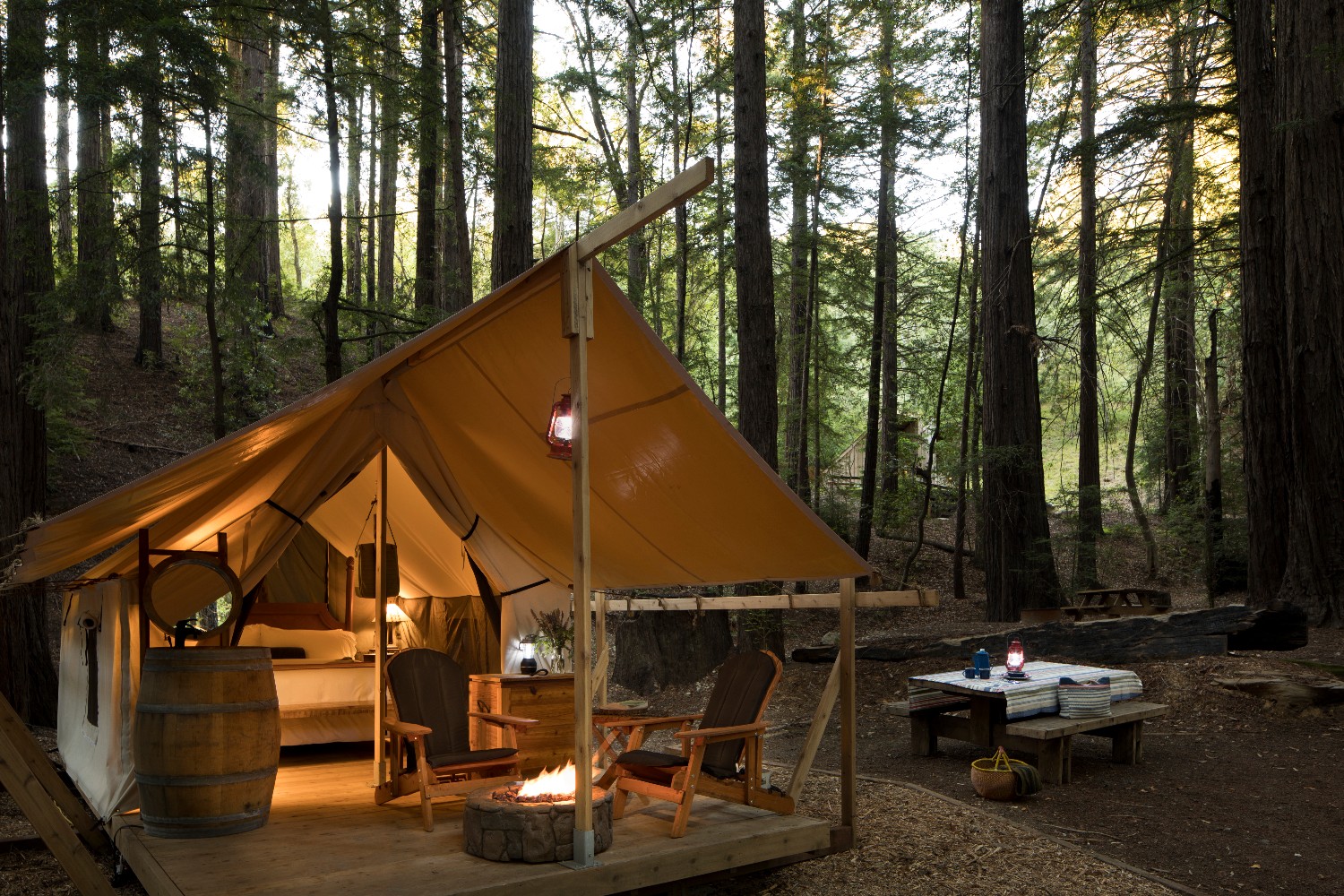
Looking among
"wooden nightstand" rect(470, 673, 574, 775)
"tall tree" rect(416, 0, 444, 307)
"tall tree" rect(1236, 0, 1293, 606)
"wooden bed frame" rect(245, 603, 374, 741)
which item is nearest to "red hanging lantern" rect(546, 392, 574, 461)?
"wooden nightstand" rect(470, 673, 574, 775)

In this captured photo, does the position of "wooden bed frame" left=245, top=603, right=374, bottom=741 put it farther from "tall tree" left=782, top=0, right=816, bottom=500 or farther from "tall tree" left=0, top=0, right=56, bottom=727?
"tall tree" left=782, top=0, right=816, bottom=500

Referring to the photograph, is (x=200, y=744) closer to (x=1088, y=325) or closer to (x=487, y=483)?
(x=487, y=483)

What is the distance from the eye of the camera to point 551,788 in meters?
3.77

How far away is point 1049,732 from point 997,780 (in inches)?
19.6

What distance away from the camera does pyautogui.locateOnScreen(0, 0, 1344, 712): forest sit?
7164mm

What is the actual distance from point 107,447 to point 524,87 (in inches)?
306

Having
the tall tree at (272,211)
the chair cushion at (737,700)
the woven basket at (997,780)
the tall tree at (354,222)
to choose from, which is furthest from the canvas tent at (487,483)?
the tall tree at (354,222)

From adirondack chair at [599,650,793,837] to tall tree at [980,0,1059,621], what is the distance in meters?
5.62

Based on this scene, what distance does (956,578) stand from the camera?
42.0 ft

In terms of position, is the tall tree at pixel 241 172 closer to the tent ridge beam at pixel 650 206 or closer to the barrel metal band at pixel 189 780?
the barrel metal band at pixel 189 780

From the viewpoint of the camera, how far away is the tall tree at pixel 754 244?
26.5 feet

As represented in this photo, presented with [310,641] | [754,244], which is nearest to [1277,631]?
[754,244]

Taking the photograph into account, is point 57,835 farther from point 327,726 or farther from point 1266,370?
point 1266,370

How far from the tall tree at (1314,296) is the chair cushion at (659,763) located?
5547 millimetres
